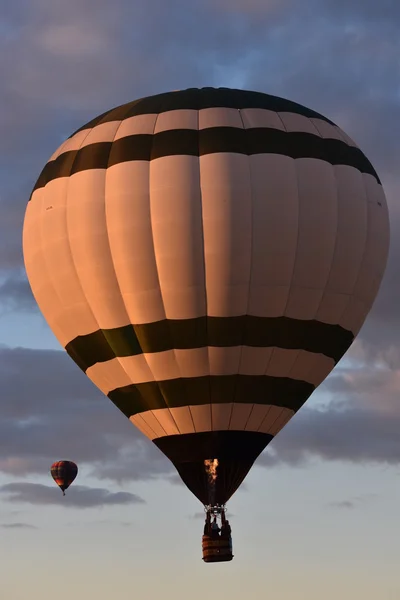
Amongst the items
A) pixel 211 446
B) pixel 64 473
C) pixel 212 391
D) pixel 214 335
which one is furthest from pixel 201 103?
pixel 64 473

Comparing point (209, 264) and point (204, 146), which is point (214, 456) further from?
point (204, 146)

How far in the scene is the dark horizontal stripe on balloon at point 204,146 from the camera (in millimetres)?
32719

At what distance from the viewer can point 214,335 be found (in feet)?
106

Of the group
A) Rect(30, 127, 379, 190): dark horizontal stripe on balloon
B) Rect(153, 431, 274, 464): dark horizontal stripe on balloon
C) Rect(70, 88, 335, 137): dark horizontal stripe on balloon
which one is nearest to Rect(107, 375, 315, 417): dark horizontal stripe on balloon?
Rect(153, 431, 274, 464): dark horizontal stripe on balloon

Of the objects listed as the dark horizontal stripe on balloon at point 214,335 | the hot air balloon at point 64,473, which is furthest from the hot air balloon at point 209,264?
the hot air balloon at point 64,473

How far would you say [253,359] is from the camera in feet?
107

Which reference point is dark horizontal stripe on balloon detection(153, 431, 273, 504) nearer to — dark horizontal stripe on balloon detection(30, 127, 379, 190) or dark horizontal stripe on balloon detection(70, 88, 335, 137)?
dark horizontal stripe on balloon detection(30, 127, 379, 190)

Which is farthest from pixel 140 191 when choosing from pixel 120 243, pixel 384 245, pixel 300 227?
pixel 384 245

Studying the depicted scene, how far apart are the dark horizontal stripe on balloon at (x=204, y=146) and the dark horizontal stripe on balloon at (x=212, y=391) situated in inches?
176

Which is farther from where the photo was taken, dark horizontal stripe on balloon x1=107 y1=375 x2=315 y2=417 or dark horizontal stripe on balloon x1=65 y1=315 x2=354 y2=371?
dark horizontal stripe on balloon x1=107 y1=375 x2=315 y2=417

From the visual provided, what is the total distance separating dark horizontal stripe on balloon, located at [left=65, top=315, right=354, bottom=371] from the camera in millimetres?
32375

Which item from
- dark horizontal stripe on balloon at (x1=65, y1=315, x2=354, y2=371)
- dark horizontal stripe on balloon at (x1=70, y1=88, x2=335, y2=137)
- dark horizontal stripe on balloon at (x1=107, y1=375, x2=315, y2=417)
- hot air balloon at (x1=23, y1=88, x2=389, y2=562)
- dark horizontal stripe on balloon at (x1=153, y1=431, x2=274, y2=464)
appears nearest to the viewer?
hot air balloon at (x1=23, y1=88, x2=389, y2=562)

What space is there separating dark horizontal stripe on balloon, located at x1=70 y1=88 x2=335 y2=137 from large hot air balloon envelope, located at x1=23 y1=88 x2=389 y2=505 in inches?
1.7

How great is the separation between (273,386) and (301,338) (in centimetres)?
112
